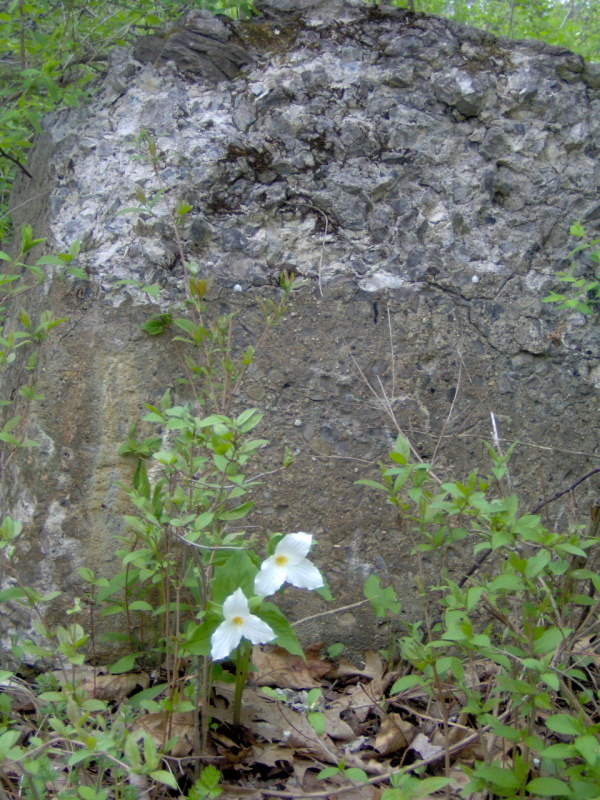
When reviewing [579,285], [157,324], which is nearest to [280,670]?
[157,324]

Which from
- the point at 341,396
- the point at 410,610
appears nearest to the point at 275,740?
the point at 410,610

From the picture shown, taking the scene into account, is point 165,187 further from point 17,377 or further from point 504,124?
point 504,124

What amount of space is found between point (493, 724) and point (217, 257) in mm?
1577

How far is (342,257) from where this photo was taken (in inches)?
96.7

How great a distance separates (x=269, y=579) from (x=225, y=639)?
150mm

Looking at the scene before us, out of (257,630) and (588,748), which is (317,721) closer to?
(257,630)

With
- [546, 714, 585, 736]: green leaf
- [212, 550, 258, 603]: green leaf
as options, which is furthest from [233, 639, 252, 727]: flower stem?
[546, 714, 585, 736]: green leaf

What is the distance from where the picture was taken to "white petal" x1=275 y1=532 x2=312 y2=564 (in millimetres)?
1576

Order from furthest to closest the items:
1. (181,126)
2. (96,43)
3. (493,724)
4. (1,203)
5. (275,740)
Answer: (1,203) → (96,43) → (181,126) → (275,740) → (493,724)

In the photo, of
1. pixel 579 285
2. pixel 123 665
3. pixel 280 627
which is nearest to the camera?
pixel 280 627

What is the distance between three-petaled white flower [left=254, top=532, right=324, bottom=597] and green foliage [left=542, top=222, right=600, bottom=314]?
1.28m

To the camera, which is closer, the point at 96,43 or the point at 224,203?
the point at 224,203

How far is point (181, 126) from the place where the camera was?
8.20 feet

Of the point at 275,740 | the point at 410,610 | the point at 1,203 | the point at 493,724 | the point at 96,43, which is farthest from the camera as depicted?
the point at 1,203
